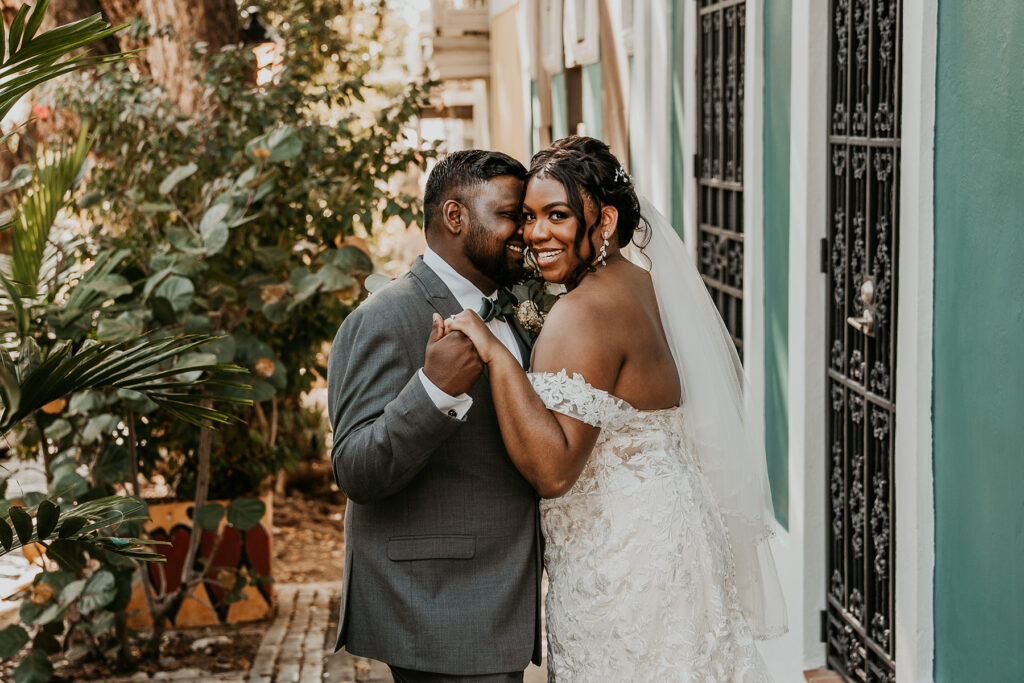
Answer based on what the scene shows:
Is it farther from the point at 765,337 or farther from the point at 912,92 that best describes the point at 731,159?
the point at 912,92

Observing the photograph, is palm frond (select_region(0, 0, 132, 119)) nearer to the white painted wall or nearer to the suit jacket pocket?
the suit jacket pocket

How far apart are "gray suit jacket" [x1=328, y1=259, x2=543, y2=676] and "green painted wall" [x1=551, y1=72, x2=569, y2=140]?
7.28 metres

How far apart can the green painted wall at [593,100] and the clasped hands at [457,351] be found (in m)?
5.95

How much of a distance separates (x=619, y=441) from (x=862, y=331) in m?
1.42

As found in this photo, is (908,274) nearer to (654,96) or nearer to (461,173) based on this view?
(461,173)

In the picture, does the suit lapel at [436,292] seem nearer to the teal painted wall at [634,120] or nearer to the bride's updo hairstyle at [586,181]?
the bride's updo hairstyle at [586,181]

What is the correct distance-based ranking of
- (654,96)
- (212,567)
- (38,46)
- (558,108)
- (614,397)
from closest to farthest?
(614,397) → (38,46) → (212,567) → (654,96) → (558,108)

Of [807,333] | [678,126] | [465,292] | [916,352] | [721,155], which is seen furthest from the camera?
[678,126]

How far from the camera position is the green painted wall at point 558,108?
991cm

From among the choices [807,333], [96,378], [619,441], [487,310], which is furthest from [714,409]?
[96,378]

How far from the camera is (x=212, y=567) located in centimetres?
588

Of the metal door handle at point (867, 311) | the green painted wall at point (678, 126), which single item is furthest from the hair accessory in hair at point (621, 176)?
the green painted wall at point (678, 126)

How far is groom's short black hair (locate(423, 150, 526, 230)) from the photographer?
2.71 metres

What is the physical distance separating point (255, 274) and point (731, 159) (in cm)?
221
